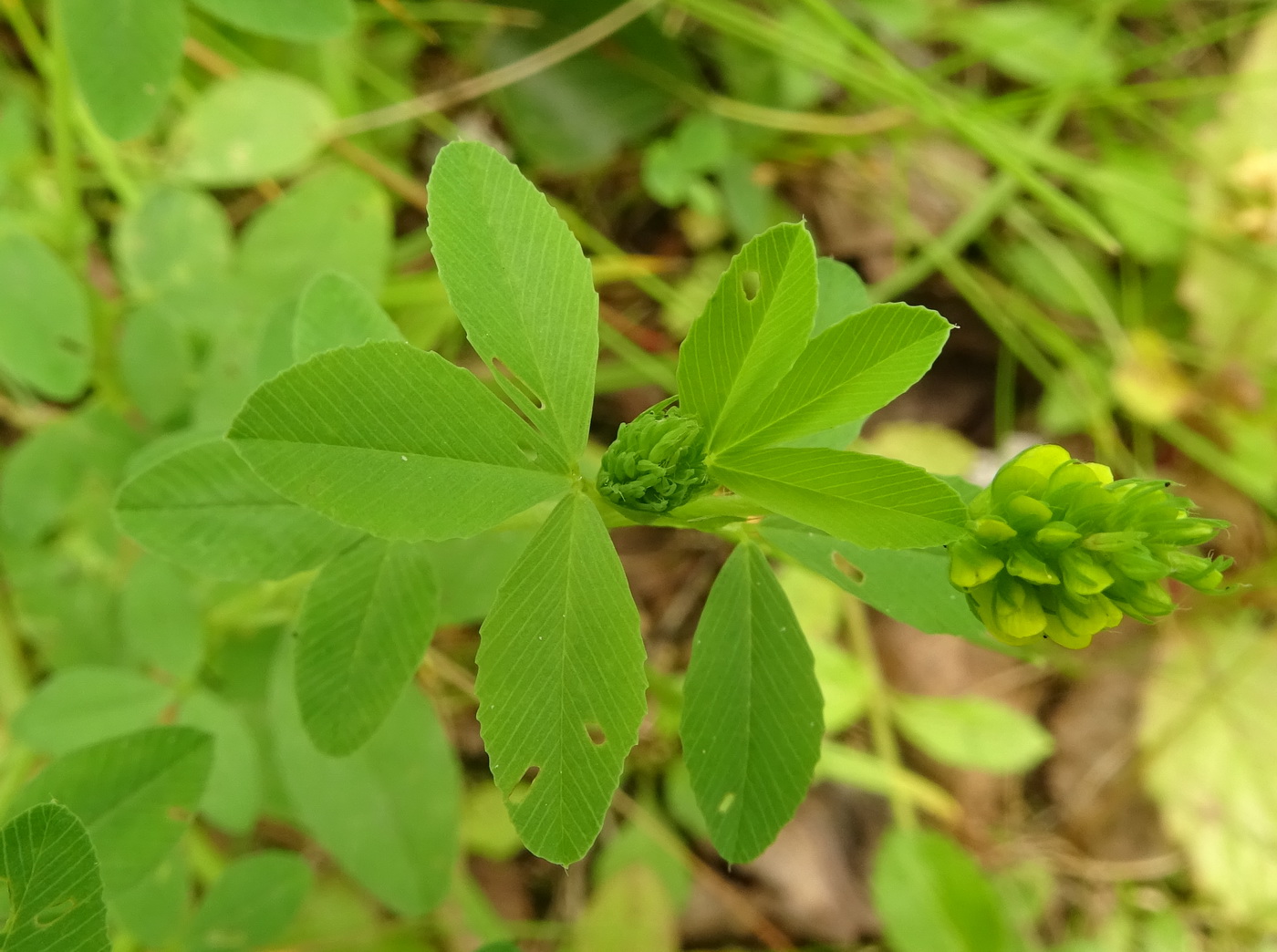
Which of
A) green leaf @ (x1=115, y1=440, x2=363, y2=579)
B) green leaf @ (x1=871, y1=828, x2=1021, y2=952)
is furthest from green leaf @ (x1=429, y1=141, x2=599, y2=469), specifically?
green leaf @ (x1=871, y1=828, x2=1021, y2=952)

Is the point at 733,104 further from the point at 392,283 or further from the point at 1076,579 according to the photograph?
the point at 1076,579

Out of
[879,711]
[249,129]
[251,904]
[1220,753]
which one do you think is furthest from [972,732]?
[249,129]

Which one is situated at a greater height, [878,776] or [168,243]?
[168,243]

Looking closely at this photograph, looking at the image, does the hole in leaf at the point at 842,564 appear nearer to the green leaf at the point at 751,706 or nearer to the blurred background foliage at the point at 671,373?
the green leaf at the point at 751,706

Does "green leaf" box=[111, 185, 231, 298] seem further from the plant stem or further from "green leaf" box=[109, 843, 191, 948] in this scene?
the plant stem

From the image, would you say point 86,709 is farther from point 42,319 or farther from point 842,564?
point 842,564

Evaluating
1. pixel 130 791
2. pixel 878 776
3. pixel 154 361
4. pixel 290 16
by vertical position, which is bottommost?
pixel 878 776
